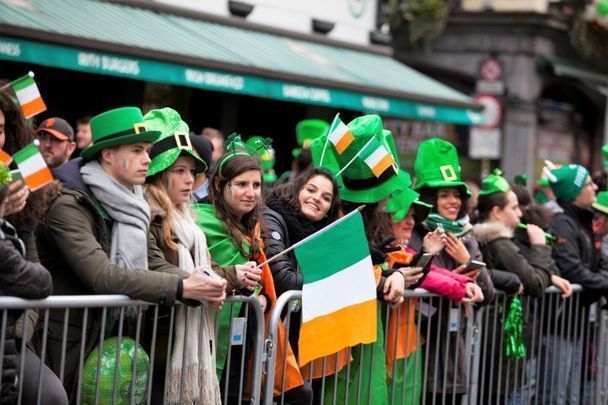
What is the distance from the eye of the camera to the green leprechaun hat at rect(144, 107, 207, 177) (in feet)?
19.6

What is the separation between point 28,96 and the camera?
17.8 ft

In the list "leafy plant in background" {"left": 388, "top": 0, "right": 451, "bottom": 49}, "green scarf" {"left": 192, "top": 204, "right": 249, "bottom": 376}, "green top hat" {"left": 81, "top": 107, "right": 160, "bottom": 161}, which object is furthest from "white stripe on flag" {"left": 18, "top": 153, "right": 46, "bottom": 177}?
"leafy plant in background" {"left": 388, "top": 0, "right": 451, "bottom": 49}

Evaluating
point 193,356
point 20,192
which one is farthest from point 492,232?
point 20,192

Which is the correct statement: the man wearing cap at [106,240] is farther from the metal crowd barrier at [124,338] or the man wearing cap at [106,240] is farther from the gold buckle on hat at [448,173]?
the gold buckle on hat at [448,173]

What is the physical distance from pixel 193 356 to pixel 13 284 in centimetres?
110

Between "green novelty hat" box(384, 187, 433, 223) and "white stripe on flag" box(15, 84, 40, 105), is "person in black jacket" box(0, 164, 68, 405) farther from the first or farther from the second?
"green novelty hat" box(384, 187, 433, 223)

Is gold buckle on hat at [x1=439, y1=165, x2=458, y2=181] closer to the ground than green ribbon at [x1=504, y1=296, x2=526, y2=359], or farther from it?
farther from it

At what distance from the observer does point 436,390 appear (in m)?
7.23

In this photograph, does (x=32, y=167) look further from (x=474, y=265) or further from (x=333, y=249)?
(x=474, y=265)

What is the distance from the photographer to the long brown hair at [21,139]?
17.1 ft

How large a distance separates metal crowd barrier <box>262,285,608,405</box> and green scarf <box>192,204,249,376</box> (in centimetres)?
22

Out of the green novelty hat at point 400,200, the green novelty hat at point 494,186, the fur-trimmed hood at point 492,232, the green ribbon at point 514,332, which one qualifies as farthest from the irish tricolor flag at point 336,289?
→ the green novelty hat at point 494,186

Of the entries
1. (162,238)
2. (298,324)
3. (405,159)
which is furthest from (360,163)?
(405,159)

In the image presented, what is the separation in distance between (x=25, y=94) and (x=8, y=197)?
0.72 metres
